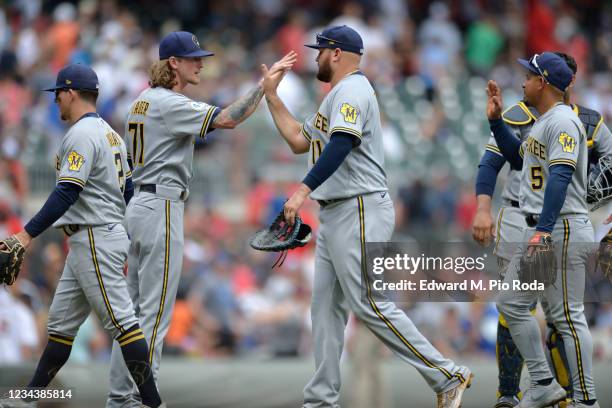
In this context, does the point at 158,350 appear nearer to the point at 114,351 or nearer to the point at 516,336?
the point at 114,351

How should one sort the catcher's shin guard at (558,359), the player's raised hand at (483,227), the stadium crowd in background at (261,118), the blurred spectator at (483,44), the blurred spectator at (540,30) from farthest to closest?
the blurred spectator at (540,30), the blurred spectator at (483,44), the stadium crowd in background at (261,118), the player's raised hand at (483,227), the catcher's shin guard at (558,359)

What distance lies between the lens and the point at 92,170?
662 centimetres

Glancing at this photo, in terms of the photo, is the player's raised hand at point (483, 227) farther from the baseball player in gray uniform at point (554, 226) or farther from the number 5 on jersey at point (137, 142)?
the number 5 on jersey at point (137, 142)

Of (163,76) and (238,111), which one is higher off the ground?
(163,76)

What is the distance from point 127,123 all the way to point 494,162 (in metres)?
2.33

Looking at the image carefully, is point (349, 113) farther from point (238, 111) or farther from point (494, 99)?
point (494, 99)

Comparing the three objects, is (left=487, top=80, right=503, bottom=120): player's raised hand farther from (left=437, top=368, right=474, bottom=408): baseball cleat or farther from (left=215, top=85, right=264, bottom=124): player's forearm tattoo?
(left=437, top=368, right=474, bottom=408): baseball cleat

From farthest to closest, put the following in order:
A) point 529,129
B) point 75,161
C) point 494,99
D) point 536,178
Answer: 1. point 529,129
2. point 494,99
3. point 536,178
4. point 75,161

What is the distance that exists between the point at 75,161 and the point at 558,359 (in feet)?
10.5

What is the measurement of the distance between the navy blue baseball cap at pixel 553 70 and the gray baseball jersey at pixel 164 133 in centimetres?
190

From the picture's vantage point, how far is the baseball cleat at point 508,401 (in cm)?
723

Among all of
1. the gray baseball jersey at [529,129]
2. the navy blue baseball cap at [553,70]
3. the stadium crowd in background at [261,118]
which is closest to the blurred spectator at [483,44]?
the stadium crowd in background at [261,118]

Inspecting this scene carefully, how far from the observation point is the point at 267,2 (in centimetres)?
1791

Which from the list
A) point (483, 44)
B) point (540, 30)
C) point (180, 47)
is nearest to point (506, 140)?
point (180, 47)
